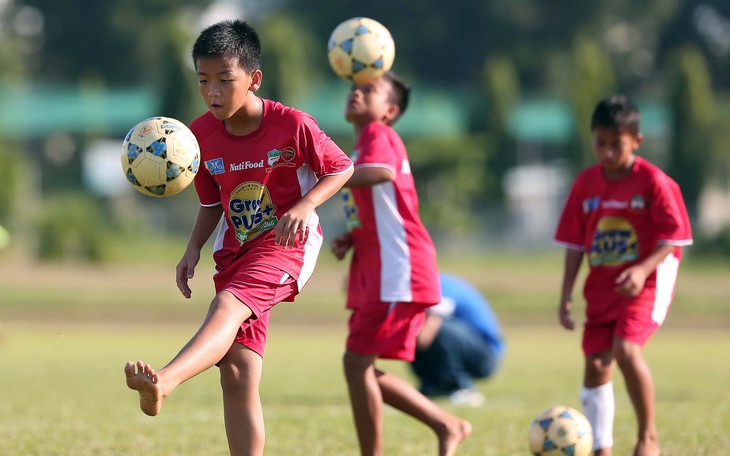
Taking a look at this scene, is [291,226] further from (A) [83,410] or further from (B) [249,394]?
(A) [83,410]

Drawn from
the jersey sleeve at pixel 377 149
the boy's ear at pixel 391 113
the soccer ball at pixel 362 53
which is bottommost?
the jersey sleeve at pixel 377 149

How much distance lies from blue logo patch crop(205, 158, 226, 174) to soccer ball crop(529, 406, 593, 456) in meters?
2.05

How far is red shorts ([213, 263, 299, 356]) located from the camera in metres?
5.42

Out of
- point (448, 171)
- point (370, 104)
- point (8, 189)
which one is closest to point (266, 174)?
point (370, 104)

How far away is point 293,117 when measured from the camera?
5680 mm

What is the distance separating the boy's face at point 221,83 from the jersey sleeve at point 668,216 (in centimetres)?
257

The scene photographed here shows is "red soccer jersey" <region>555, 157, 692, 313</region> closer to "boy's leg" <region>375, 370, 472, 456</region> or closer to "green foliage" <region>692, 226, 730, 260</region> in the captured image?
"boy's leg" <region>375, 370, 472, 456</region>

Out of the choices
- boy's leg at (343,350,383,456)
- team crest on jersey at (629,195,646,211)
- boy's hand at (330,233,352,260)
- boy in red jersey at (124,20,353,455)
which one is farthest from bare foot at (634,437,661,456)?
boy in red jersey at (124,20,353,455)

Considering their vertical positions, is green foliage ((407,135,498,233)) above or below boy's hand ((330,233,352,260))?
above

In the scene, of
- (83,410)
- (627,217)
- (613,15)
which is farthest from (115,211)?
(627,217)

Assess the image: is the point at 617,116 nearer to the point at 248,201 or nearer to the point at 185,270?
the point at 248,201

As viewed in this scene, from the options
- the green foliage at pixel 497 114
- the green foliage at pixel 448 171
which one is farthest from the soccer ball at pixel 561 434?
the green foliage at pixel 497 114

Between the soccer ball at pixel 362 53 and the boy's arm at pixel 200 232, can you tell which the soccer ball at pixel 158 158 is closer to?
the boy's arm at pixel 200 232

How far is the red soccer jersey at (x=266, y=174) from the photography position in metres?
5.64
